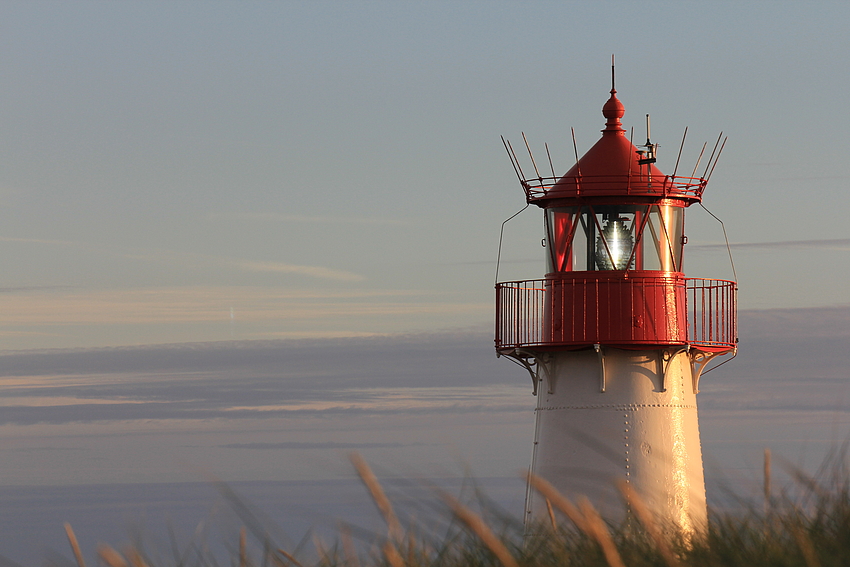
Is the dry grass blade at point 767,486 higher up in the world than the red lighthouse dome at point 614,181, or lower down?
lower down

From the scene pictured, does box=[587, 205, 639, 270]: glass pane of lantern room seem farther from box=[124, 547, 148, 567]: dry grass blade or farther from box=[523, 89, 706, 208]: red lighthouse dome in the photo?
box=[124, 547, 148, 567]: dry grass blade

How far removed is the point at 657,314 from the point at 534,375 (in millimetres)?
2409

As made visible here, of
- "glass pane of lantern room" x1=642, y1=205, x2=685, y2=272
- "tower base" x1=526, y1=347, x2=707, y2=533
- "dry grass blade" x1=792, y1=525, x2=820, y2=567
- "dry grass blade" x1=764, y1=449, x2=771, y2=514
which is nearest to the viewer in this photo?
"dry grass blade" x1=792, y1=525, x2=820, y2=567

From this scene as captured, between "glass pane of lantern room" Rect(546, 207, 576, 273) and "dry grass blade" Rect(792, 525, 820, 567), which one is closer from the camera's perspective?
"dry grass blade" Rect(792, 525, 820, 567)

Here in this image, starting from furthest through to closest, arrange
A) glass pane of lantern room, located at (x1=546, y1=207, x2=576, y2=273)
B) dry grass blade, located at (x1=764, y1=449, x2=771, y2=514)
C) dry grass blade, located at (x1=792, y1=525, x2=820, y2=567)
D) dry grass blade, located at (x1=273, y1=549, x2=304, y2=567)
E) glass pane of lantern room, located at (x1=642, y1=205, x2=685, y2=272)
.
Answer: glass pane of lantern room, located at (x1=546, y1=207, x2=576, y2=273) < glass pane of lantern room, located at (x1=642, y1=205, x2=685, y2=272) < dry grass blade, located at (x1=764, y1=449, x2=771, y2=514) < dry grass blade, located at (x1=273, y1=549, x2=304, y2=567) < dry grass blade, located at (x1=792, y1=525, x2=820, y2=567)

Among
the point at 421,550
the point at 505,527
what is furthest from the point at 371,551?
the point at 505,527

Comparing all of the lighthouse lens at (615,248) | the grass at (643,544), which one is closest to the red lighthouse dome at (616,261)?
the lighthouse lens at (615,248)

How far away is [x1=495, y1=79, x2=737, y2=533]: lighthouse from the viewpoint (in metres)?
19.7

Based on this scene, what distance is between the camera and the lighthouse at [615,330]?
64.5ft

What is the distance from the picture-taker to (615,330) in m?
19.8

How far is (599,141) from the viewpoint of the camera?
21047 mm

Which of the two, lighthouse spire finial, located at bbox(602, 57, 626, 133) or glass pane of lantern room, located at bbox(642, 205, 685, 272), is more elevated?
lighthouse spire finial, located at bbox(602, 57, 626, 133)

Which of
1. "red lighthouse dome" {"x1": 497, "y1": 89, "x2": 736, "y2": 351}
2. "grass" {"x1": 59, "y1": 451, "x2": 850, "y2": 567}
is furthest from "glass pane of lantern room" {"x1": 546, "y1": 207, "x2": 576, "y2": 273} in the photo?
"grass" {"x1": 59, "y1": 451, "x2": 850, "y2": 567}

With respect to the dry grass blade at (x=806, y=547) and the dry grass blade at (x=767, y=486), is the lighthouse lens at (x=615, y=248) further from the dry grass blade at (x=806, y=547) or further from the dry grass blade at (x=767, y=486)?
the dry grass blade at (x=806, y=547)
